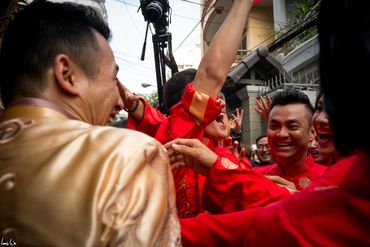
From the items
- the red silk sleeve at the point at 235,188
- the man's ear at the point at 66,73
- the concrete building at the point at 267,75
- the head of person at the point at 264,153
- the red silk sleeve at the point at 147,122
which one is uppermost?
the concrete building at the point at 267,75

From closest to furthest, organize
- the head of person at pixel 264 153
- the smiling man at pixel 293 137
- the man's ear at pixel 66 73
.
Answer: the man's ear at pixel 66 73 < the smiling man at pixel 293 137 < the head of person at pixel 264 153

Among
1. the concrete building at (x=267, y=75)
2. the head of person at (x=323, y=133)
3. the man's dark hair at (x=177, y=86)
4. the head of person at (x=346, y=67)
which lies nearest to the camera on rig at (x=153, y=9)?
the man's dark hair at (x=177, y=86)

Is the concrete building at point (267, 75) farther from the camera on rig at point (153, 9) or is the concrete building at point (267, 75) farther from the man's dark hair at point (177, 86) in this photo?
the man's dark hair at point (177, 86)

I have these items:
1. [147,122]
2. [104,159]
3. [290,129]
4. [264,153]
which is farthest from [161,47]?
[104,159]

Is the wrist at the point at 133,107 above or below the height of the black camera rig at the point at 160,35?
below

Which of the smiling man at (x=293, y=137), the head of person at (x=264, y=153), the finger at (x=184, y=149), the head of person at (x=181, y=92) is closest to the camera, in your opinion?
the finger at (x=184, y=149)

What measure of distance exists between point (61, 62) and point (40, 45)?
103 millimetres

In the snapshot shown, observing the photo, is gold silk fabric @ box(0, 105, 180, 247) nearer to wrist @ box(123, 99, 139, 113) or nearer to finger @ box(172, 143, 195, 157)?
finger @ box(172, 143, 195, 157)

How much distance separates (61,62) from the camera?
1079 millimetres

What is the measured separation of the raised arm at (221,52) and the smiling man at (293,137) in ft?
4.68

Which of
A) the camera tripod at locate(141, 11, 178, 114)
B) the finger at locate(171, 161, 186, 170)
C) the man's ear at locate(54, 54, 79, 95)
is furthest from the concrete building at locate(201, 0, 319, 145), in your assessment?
the man's ear at locate(54, 54, 79, 95)

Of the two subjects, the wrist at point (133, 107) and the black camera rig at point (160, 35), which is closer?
the wrist at point (133, 107)

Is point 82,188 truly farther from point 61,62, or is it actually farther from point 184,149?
point 184,149

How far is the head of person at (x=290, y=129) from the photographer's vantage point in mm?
2797
